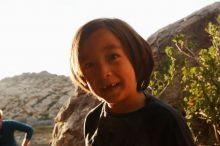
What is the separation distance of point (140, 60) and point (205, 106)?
2.97 m

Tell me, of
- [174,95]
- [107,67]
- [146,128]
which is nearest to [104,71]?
[107,67]

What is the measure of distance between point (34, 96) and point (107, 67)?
23.6 metres

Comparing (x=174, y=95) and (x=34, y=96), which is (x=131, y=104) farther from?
(x=34, y=96)

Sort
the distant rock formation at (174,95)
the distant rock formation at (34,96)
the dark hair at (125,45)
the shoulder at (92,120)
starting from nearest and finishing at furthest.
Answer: the dark hair at (125,45)
the shoulder at (92,120)
the distant rock formation at (174,95)
the distant rock formation at (34,96)

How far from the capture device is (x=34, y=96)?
2488cm

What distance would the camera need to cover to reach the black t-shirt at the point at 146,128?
1.66 meters

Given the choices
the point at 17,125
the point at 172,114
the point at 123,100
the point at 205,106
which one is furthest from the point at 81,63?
the point at 17,125

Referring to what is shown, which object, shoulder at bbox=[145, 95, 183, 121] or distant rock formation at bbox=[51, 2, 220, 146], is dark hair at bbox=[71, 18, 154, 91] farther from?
distant rock formation at bbox=[51, 2, 220, 146]

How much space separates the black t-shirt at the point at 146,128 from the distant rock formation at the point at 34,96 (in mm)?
18842

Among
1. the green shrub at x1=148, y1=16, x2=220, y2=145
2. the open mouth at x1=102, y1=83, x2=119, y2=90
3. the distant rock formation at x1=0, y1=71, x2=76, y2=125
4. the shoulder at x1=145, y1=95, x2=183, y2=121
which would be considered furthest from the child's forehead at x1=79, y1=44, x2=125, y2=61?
the distant rock formation at x1=0, y1=71, x2=76, y2=125

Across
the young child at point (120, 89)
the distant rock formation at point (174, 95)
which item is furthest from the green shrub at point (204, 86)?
the young child at point (120, 89)

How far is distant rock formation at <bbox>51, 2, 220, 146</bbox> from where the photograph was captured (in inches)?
278

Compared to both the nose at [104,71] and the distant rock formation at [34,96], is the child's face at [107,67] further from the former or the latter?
the distant rock formation at [34,96]

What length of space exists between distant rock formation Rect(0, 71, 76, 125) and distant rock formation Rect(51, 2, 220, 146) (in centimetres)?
1304
